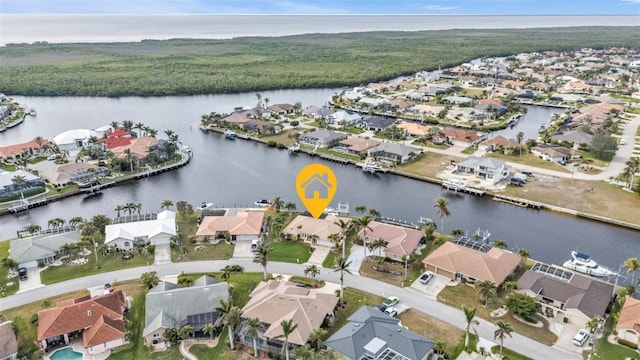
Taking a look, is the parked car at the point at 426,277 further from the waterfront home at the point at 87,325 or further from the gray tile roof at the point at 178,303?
the waterfront home at the point at 87,325

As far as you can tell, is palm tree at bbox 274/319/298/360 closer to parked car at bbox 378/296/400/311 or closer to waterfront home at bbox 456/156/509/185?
parked car at bbox 378/296/400/311

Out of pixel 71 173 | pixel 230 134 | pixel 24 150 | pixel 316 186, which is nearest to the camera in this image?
pixel 316 186

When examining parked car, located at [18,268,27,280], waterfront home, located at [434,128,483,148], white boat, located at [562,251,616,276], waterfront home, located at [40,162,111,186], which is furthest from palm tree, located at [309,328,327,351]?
waterfront home, located at [434,128,483,148]

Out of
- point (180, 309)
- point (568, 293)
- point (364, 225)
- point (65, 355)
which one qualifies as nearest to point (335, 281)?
point (364, 225)

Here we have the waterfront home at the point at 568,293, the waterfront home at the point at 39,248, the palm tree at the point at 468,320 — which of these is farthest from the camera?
the waterfront home at the point at 39,248

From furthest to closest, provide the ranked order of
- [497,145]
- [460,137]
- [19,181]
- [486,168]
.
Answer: [460,137], [497,145], [486,168], [19,181]

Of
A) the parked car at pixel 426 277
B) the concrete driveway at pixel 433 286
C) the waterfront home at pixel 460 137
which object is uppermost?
the waterfront home at pixel 460 137

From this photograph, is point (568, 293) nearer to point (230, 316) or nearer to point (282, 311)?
point (282, 311)

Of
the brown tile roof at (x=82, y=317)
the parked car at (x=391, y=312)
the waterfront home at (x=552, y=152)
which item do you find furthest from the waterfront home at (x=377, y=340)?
the waterfront home at (x=552, y=152)
